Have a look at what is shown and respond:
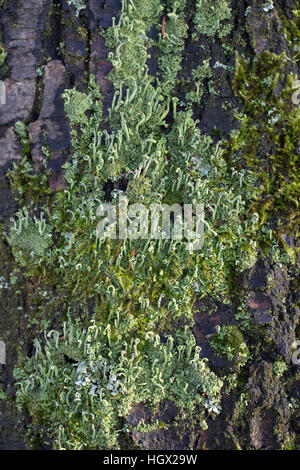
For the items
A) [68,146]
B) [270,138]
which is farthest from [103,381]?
[270,138]

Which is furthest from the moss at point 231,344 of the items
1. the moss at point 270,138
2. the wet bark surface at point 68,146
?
the moss at point 270,138

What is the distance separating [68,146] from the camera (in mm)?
2654

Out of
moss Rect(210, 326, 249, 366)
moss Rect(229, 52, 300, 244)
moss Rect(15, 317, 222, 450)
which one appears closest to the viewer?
moss Rect(15, 317, 222, 450)

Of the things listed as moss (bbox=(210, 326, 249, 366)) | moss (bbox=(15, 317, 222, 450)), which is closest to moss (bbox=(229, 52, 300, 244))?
moss (bbox=(210, 326, 249, 366))

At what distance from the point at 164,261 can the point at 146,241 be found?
149 mm

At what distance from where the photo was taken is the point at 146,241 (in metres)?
2.53

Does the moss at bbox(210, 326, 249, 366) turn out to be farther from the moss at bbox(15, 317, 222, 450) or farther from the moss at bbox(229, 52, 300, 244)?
the moss at bbox(229, 52, 300, 244)

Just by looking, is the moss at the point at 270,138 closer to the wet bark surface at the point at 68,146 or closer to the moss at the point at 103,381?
the wet bark surface at the point at 68,146

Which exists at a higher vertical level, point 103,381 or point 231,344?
point 231,344

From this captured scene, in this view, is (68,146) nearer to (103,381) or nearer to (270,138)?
(270,138)

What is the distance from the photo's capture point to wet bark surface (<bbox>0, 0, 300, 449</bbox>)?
2.45m

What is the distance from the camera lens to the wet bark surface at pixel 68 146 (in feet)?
8.05
